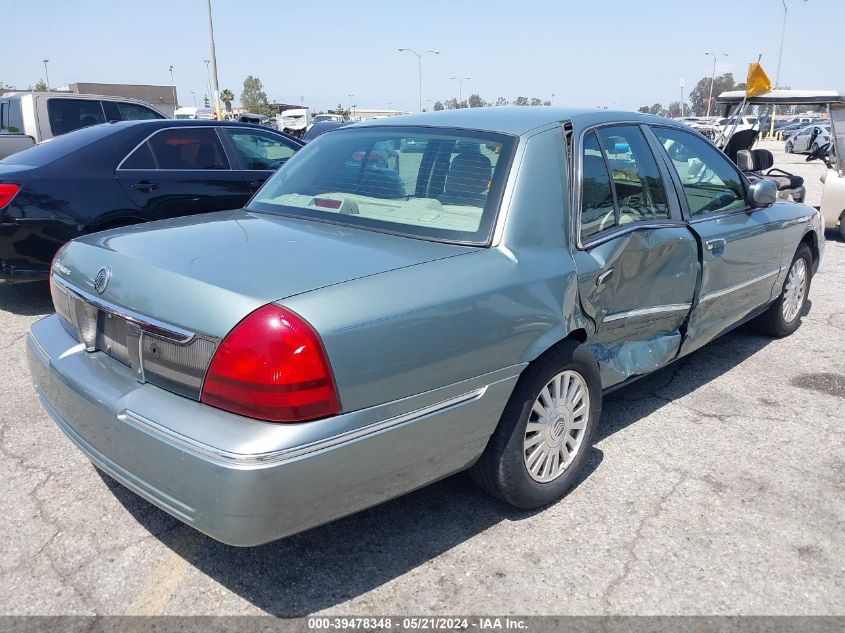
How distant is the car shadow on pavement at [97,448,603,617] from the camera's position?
252 centimetres

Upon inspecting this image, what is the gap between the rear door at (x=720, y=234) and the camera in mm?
3953

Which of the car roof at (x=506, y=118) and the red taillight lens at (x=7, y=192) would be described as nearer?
the car roof at (x=506, y=118)

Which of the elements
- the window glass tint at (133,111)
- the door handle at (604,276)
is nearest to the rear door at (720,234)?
the door handle at (604,276)

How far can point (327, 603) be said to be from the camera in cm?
246

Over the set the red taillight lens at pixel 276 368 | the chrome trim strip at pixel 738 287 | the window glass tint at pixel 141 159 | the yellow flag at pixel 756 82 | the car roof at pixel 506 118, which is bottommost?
the chrome trim strip at pixel 738 287

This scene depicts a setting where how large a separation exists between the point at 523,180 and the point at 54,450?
2.54m

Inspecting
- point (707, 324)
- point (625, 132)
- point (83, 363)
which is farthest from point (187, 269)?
point (707, 324)

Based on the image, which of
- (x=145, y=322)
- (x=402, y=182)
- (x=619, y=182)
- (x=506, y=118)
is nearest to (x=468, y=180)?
(x=402, y=182)

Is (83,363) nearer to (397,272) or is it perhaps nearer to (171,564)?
(171,564)

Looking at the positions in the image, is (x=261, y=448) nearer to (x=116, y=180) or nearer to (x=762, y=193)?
(x=762, y=193)

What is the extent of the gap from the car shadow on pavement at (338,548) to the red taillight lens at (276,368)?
0.75 metres

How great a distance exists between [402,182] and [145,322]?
4.36ft

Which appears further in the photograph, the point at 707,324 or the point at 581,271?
the point at 707,324

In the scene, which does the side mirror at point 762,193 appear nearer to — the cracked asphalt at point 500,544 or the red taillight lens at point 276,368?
the cracked asphalt at point 500,544
